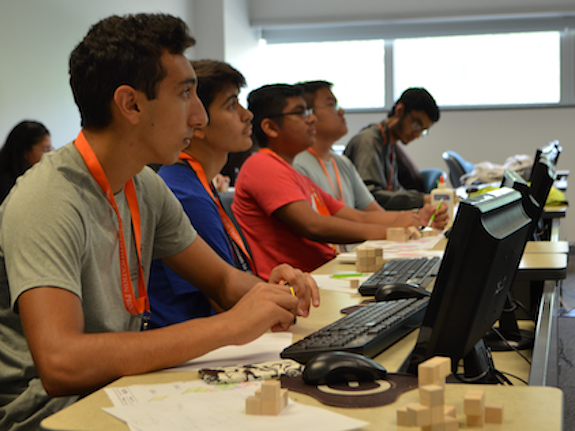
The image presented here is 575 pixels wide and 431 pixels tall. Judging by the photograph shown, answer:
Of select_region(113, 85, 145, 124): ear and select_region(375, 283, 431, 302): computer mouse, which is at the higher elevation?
select_region(113, 85, 145, 124): ear

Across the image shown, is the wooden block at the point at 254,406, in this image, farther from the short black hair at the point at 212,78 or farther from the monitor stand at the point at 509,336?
the short black hair at the point at 212,78

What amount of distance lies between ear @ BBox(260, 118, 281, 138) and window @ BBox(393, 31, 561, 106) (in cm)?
482

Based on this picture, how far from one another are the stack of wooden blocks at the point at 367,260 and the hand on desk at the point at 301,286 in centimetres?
51

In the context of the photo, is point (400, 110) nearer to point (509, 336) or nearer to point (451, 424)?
point (509, 336)

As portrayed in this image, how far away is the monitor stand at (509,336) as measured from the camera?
4.66ft

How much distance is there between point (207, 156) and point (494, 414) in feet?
4.42

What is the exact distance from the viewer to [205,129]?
1.86 metres

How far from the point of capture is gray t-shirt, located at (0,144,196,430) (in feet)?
3.20

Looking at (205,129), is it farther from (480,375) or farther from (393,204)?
(393,204)

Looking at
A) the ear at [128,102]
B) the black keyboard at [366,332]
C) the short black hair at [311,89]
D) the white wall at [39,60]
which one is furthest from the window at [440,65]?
the black keyboard at [366,332]

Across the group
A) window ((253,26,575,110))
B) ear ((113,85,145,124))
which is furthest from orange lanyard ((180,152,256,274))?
window ((253,26,575,110))

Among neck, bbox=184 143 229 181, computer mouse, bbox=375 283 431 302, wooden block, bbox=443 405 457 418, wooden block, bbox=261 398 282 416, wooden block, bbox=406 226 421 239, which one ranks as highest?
neck, bbox=184 143 229 181

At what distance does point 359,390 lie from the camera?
0.80m

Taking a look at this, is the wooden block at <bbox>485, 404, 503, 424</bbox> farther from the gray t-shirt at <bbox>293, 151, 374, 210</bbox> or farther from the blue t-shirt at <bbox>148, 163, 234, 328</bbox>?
the gray t-shirt at <bbox>293, 151, 374, 210</bbox>
